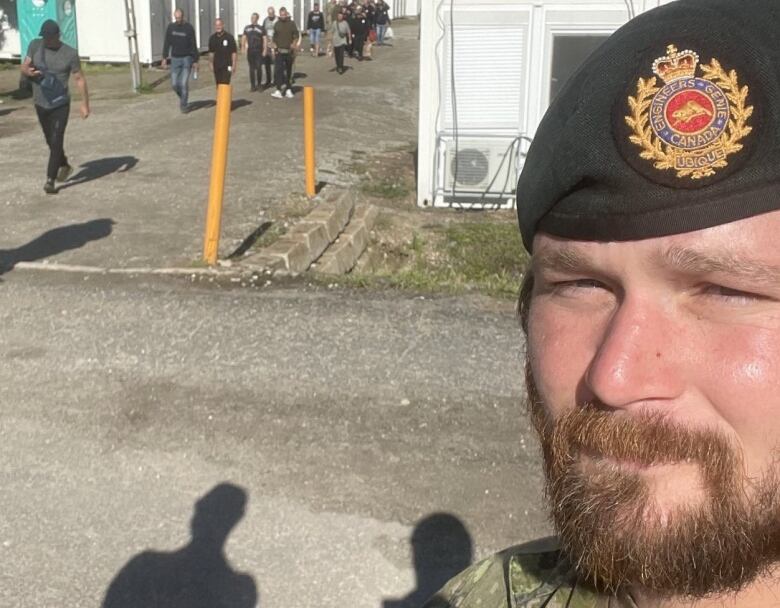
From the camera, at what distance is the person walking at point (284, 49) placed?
68.2 feet

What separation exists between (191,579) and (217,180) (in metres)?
4.77

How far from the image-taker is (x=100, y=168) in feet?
42.4

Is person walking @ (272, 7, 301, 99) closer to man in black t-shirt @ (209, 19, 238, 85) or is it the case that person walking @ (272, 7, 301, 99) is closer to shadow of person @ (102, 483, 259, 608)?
man in black t-shirt @ (209, 19, 238, 85)

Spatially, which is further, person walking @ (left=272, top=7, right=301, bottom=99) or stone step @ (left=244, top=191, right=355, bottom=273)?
person walking @ (left=272, top=7, right=301, bottom=99)

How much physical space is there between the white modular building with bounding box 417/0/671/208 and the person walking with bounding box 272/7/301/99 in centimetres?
987

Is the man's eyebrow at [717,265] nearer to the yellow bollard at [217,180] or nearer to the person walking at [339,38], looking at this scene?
the yellow bollard at [217,180]

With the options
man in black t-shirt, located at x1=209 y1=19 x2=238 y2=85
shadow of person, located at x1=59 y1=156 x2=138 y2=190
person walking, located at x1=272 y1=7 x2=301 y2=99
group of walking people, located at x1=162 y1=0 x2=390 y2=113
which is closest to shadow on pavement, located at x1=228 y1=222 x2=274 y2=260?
shadow of person, located at x1=59 y1=156 x2=138 y2=190

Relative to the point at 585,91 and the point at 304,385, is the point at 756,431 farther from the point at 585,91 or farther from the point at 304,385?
the point at 304,385

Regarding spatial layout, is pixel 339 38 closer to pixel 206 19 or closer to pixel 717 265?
pixel 206 19

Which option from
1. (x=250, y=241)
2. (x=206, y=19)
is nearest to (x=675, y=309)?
(x=250, y=241)

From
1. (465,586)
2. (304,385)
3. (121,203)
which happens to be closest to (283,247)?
(304,385)

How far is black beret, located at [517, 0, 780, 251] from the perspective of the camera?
3.47ft

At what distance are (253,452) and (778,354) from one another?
386 cm

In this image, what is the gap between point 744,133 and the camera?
1063 millimetres
